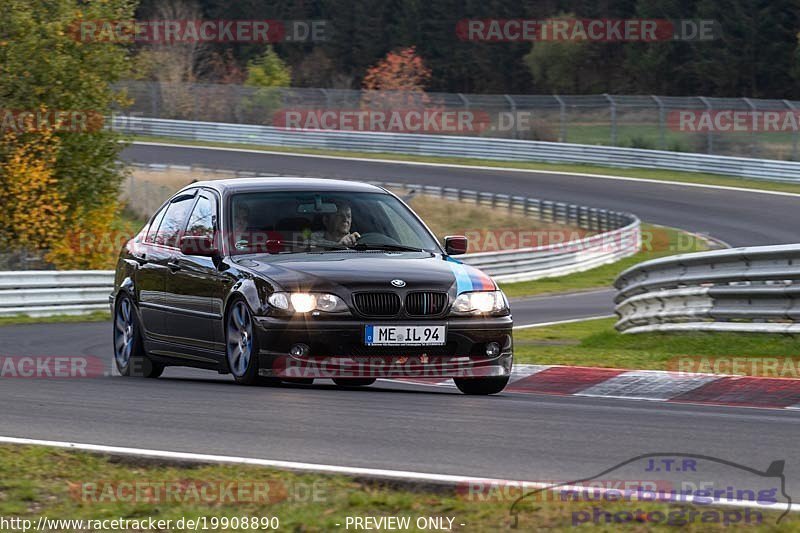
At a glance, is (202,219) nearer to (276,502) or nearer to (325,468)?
(325,468)

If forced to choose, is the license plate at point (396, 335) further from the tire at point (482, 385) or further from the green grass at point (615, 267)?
the green grass at point (615, 267)

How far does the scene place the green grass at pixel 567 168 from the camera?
4697 centimetres

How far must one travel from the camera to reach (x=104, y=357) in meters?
14.6

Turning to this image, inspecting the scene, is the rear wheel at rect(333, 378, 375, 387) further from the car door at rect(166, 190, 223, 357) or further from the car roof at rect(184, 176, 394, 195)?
the car roof at rect(184, 176, 394, 195)

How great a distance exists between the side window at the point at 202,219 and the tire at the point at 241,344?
0.87 meters

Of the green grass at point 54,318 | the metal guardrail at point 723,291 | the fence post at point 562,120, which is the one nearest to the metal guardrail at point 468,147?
the fence post at point 562,120

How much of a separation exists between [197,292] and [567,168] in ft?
141

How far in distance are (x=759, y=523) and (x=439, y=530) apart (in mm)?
1099

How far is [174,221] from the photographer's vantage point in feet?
37.6

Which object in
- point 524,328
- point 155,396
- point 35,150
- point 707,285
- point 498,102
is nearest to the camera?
point 155,396

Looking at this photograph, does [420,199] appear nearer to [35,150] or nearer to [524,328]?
[35,150]

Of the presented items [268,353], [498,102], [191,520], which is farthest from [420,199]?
[191,520]

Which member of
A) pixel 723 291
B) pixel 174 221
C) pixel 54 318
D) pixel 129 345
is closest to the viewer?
pixel 174 221

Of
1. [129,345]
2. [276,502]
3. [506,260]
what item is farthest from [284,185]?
[506,260]
